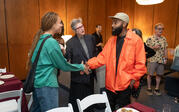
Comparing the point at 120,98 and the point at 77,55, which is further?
the point at 77,55

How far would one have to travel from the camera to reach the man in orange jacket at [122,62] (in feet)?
6.24

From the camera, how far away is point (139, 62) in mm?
1882

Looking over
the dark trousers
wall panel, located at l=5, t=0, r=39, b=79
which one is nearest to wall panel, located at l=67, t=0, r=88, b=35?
wall panel, located at l=5, t=0, r=39, b=79

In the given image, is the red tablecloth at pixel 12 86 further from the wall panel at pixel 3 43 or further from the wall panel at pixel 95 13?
the wall panel at pixel 95 13

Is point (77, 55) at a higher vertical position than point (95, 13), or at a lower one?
lower

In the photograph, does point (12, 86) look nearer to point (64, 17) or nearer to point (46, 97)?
point (46, 97)

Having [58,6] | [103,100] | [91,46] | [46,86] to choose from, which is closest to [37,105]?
[46,86]

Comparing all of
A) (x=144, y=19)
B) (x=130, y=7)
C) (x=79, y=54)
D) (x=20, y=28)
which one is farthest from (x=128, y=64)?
(x=130, y=7)

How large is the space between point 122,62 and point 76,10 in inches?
185

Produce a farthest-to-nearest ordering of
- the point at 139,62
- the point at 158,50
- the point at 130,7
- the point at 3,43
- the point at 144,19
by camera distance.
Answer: the point at 130,7 < the point at 144,19 < the point at 3,43 < the point at 158,50 < the point at 139,62

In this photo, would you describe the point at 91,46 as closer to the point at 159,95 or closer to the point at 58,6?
the point at 159,95

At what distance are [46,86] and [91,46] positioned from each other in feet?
3.51

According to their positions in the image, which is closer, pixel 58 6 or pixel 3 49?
pixel 3 49

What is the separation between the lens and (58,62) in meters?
1.64
